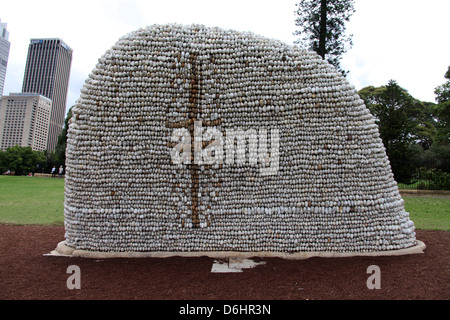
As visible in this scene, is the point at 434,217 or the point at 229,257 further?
the point at 434,217

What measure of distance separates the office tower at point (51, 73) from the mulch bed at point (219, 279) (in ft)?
344

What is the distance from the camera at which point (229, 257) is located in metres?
4.73

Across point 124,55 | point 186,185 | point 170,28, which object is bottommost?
point 186,185

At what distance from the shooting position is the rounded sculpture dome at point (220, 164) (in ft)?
15.6

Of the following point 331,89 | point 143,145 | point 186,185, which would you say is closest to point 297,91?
point 331,89

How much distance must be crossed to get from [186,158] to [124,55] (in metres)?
2.13

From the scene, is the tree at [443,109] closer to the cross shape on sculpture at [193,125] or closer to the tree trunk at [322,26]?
the tree trunk at [322,26]

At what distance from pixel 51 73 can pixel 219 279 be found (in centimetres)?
11797

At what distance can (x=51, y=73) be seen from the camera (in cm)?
9900

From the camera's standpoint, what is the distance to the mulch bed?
345cm

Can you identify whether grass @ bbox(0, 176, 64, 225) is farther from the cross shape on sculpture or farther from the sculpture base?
the cross shape on sculpture

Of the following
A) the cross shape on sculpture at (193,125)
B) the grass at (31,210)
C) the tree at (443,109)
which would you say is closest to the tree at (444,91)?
the tree at (443,109)

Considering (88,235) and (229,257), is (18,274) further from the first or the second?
(229,257)

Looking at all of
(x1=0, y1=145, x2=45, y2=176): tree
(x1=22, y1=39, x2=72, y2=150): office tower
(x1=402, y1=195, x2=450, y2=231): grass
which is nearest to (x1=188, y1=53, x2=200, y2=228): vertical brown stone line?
(x1=402, y1=195, x2=450, y2=231): grass
